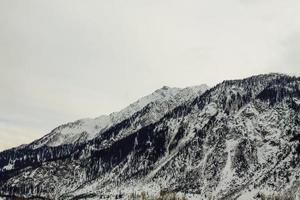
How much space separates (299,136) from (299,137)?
179 millimetres

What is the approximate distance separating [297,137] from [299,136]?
345 mm

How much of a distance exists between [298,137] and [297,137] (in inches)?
5.2

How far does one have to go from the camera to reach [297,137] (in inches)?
2741

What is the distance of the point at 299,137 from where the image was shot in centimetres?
6962

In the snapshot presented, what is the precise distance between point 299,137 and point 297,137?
0.26 metres

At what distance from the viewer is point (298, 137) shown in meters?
69.6

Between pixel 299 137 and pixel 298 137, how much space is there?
0.13 m
